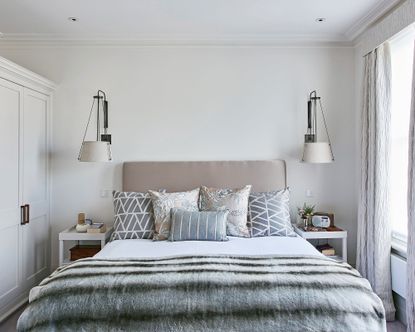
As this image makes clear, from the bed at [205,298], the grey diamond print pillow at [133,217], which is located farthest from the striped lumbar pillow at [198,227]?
the bed at [205,298]

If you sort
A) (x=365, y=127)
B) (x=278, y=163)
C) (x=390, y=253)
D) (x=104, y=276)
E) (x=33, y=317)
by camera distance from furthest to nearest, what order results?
(x=278, y=163)
(x=365, y=127)
(x=390, y=253)
(x=104, y=276)
(x=33, y=317)

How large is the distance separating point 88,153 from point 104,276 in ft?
5.47

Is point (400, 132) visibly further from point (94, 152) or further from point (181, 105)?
point (94, 152)

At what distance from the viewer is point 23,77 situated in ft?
10.0

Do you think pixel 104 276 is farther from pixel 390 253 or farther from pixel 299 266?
pixel 390 253

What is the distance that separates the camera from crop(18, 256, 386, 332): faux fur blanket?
5.68ft

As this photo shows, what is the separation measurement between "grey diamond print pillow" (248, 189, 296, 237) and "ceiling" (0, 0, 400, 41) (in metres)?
1.79

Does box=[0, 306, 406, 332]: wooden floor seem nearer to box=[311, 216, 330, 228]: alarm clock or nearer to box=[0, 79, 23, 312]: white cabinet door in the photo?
box=[0, 79, 23, 312]: white cabinet door

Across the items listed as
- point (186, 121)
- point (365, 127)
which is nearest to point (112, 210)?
point (186, 121)

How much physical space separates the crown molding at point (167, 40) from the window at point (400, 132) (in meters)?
0.86

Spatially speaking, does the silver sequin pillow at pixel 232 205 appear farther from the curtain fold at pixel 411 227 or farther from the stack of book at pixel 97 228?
the curtain fold at pixel 411 227

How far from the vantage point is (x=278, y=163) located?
3576mm

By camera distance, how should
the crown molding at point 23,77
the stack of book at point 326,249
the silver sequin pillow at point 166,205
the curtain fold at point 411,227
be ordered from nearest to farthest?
1. the curtain fold at point 411,227
2. the crown molding at point 23,77
3. the silver sequin pillow at point 166,205
4. the stack of book at point 326,249

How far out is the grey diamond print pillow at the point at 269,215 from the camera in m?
3.04
